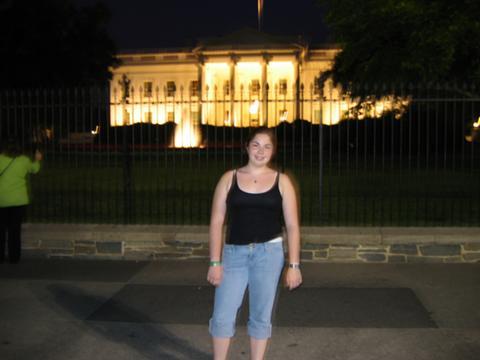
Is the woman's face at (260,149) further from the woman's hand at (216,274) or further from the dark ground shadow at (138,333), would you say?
the dark ground shadow at (138,333)

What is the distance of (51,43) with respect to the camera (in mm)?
27375

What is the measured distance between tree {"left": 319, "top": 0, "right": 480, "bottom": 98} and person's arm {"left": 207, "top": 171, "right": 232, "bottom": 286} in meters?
9.84

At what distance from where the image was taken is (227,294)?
3.97 m

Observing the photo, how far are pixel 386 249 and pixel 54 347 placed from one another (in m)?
4.43

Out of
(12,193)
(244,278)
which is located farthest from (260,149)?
(12,193)

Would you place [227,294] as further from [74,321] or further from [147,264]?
[147,264]

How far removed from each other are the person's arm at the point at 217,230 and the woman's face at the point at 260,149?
19 centimetres

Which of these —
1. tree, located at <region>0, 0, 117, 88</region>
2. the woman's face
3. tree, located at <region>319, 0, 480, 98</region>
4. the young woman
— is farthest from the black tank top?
tree, located at <region>0, 0, 117, 88</region>

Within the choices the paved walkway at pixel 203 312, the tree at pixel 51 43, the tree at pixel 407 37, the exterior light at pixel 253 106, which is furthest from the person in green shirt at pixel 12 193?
the tree at pixel 51 43

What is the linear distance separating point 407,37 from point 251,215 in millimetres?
14823

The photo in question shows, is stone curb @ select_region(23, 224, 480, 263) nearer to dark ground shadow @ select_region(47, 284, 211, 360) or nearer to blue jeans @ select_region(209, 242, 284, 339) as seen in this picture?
dark ground shadow @ select_region(47, 284, 211, 360)

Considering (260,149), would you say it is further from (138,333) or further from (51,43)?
(51,43)

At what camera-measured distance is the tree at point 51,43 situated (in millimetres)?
26297

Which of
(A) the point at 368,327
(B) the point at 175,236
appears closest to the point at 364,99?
(B) the point at 175,236
